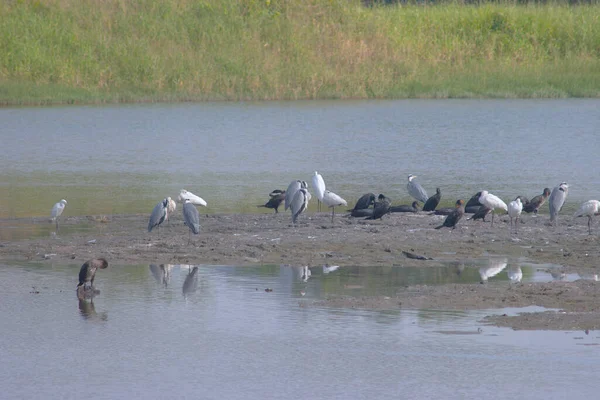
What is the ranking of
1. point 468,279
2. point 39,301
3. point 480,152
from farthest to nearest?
1. point 480,152
2. point 468,279
3. point 39,301

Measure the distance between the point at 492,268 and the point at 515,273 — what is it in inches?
12.7

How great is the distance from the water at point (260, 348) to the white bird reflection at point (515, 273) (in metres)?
0.84

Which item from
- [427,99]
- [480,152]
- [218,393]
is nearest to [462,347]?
[218,393]

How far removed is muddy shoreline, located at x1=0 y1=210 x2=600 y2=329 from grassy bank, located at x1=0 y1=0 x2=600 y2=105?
20442mm

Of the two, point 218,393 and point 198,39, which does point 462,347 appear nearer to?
point 218,393

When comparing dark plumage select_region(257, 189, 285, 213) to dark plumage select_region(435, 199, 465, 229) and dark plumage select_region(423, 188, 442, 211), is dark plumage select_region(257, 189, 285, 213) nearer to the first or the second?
dark plumage select_region(423, 188, 442, 211)

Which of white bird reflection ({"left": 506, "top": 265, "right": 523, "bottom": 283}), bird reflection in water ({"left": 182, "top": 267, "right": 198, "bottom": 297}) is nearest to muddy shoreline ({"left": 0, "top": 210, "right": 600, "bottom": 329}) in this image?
white bird reflection ({"left": 506, "top": 265, "right": 523, "bottom": 283})

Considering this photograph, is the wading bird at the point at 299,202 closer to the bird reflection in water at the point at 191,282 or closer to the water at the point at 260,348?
the bird reflection in water at the point at 191,282

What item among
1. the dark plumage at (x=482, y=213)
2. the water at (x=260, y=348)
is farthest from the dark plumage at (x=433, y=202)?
the water at (x=260, y=348)

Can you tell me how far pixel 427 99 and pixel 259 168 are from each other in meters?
14.5

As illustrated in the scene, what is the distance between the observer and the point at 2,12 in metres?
36.3

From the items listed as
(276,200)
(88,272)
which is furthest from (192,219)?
(88,272)

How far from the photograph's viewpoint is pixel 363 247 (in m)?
11.6

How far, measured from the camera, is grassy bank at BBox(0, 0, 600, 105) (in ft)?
111
